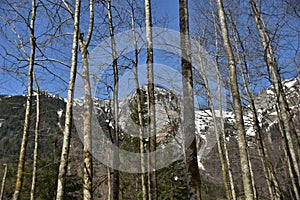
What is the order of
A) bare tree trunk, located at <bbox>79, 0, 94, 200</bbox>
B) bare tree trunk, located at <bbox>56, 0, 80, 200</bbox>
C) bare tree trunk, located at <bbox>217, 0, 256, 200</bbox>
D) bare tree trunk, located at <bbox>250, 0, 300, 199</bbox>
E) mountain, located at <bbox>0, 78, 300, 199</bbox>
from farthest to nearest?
mountain, located at <bbox>0, 78, 300, 199</bbox>, bare tree trunk, located at <bbox>250, 0, 300, 199</bbox>, bare tree trunk, located at <bbox>79, 0, 94, 200</bbox>, bare tree trunk, located at <bbox>217, 0, 256, 200</bbox>, bare tree trunk, located at <bbox>56, 0, 80, 200</bbox>

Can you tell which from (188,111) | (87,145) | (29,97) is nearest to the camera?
(188,111)

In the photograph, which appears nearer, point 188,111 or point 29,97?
point 188,111

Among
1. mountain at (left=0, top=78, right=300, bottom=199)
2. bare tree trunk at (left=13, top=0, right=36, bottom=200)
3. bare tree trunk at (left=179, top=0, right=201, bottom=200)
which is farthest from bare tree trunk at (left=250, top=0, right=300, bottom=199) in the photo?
bare tree trunk at (left=13, top=0, right=36, bottom=200)

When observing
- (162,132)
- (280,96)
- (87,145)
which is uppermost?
(162,132)

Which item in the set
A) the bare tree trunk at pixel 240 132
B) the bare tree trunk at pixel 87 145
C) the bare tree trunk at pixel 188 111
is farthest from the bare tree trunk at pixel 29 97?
the bare tree trunk at pixel 240 132

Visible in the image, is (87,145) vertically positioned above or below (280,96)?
below

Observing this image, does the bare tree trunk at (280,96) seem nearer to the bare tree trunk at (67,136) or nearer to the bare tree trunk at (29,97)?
the bare tree trunk at (67,136)

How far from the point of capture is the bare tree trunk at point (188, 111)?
4113 mm

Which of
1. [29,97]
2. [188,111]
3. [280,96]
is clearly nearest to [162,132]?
[280,96]

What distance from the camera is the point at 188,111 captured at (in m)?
4.56

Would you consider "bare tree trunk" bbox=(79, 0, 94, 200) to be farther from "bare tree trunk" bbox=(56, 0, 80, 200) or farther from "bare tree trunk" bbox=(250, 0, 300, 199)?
"bare tree trunk" bbox=(250, 0, 300, 199)

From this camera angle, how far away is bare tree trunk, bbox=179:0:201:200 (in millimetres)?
4113

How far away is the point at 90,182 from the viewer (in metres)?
5.23

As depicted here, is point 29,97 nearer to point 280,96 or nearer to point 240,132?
point 240,132
